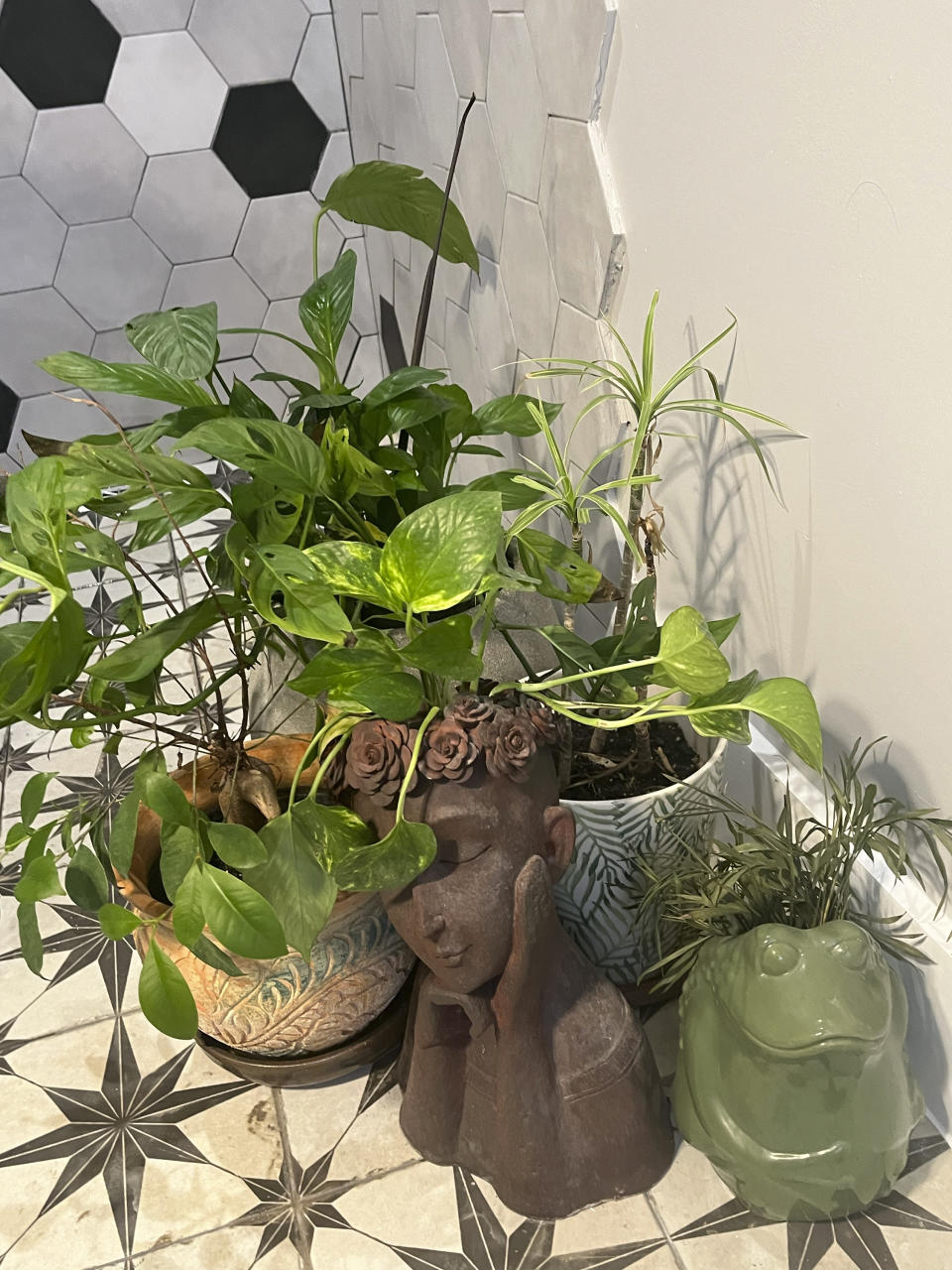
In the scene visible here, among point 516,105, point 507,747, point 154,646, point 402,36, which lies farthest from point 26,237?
point 507,747

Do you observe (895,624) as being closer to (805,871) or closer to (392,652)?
(805,871)

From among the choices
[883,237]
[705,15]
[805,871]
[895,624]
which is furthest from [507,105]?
[805,871]

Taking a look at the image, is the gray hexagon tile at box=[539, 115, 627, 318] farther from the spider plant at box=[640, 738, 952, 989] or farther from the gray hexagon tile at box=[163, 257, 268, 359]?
the gray hexagon tile at box=[163, 257, 268, 359]

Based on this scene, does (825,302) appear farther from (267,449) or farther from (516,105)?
(516,105)

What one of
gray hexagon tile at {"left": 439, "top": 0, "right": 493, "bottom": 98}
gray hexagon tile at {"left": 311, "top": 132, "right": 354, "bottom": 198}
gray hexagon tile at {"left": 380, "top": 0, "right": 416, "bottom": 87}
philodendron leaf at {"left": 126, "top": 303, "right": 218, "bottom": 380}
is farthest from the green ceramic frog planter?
gray hexagon tile at {"left": 311, "top": 132, "right": 354, "bottom": 198}

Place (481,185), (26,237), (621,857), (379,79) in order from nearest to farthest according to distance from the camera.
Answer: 1. (621,857)
2. (481,185)
3. (379,79)
4. (26,237)

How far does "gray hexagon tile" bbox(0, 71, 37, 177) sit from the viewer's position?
1568mm

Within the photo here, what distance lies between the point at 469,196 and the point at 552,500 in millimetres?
683

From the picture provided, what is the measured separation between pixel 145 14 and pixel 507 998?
164 cm

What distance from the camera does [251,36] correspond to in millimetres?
1626

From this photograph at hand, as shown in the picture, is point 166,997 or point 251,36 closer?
point 166,997

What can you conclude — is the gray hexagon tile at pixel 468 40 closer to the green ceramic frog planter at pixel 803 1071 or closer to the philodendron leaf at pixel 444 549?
the philodendron leaf at pixel 444 549

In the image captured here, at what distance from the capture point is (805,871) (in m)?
0.67

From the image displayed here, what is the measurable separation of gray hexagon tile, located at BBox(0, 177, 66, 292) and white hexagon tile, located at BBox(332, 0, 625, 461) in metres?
0.60
